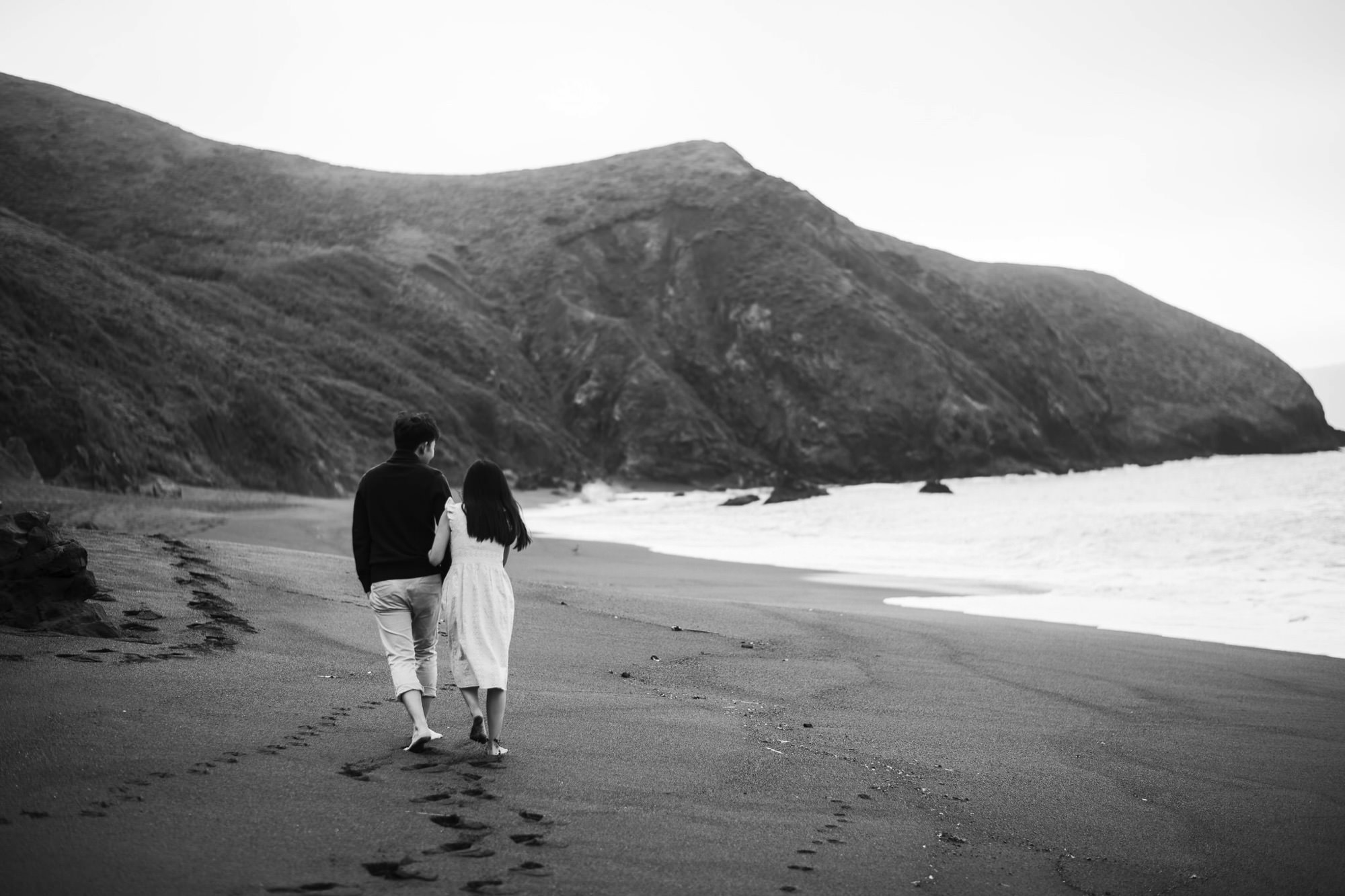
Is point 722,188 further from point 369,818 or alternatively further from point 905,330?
point 369,818

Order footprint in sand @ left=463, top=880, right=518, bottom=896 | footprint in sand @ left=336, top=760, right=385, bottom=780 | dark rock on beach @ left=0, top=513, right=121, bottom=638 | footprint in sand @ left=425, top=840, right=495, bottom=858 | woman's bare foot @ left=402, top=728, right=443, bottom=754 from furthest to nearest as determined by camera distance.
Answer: dark rock on beach @ left=0, top=513, right=121, bottom=638
woman's bare foot @ left=402, top=728, right=443, bottom=754
footprint in sand @ left=336, top=760, right=385, bottom=780
footprint in sand @ left=425, top=840, right=495, bottom=858
footprint in sand @ left=463, top=880, right=518, bottom=896

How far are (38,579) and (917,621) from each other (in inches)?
309

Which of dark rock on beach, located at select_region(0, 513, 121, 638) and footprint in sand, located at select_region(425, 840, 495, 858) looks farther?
dark rock on beach, located at select_region(0, 513, 121, 638)

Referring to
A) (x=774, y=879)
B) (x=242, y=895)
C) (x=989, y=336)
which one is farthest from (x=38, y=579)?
(x=989, y=336)

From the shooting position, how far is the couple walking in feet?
15.9

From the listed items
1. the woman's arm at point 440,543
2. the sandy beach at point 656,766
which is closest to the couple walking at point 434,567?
the woman's arm at point 440,543

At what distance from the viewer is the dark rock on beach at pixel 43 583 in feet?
19.6

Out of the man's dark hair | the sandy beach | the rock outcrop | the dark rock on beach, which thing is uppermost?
the man's dark hair

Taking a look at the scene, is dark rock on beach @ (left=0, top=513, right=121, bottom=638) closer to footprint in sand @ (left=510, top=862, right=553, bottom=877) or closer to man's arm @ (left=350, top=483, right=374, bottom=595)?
man's arm @ (left=350, top=483, right=374, bottom=595)

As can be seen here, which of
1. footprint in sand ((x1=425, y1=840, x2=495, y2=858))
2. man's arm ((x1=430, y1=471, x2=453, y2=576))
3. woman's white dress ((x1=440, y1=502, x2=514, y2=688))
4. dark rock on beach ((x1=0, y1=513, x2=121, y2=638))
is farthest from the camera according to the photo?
dark rock on beach ((x1=0, y1=513, x2=121, y2=638))

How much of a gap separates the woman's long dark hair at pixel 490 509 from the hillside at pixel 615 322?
90.3ft

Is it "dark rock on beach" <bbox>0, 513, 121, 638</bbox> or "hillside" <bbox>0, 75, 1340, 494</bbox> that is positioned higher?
"hillside" <bbox>0, 75, 1340, 494</bbox>

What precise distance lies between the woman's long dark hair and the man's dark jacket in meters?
0.19

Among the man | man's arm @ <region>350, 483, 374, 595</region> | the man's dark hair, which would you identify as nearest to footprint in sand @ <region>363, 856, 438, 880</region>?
the man
